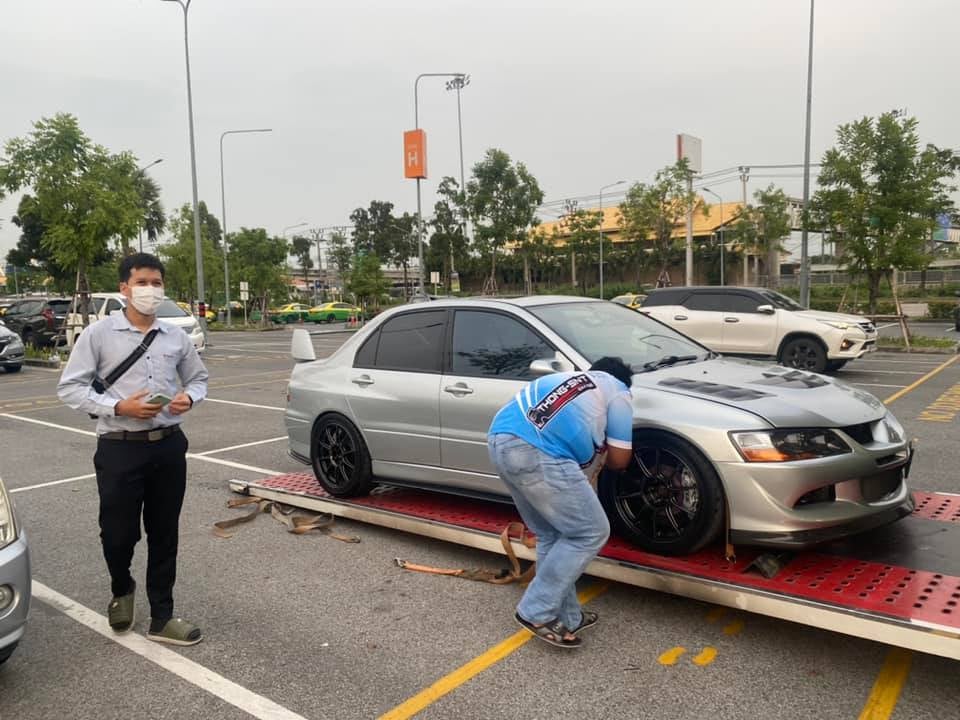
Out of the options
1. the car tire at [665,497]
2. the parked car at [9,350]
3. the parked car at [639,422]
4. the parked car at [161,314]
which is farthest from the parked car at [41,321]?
the car tire at [665,497]

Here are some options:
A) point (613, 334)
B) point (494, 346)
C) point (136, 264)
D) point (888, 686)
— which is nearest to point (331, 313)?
point (494, 346)

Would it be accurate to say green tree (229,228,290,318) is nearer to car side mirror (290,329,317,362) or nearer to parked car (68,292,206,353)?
parked car (68,292,206,353)

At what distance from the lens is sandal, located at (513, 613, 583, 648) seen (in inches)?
139

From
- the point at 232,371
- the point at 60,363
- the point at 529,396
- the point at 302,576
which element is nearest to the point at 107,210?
the point at 60,363

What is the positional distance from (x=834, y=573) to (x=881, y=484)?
598 millimetres

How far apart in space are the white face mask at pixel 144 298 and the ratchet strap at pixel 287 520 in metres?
2.23

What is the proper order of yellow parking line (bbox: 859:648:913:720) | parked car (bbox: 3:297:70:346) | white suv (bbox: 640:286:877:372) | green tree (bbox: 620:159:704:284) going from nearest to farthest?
yellow parking line (bbox: 859:648:913:720)
white suv (bbox: 640:286:877:372)
parked car (bbox: 3:297:70:346)
green tree (bbox: 620:159:704:284)

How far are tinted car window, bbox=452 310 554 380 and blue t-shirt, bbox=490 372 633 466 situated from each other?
1.21 m

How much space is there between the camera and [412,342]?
5500 millimetres

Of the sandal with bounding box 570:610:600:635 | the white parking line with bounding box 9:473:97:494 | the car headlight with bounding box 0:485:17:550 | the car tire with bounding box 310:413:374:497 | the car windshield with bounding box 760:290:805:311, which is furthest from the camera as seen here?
the car windshield with bounding box 760:290:805:311

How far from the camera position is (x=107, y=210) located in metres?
19.9

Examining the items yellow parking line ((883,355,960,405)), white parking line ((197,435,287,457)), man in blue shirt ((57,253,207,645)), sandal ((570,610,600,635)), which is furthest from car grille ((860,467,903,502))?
yellow parking line ((883,355,960,405))

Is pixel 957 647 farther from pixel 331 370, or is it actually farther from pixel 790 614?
pixel 331 370

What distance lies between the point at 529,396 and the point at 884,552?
2.08 m
